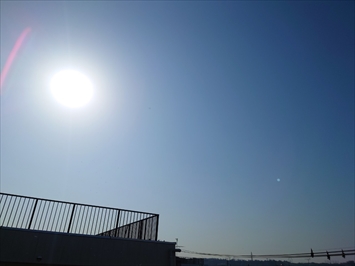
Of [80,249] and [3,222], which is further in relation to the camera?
[80,249]

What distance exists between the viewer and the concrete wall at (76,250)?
9.22 metres

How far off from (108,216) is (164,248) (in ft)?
9.89

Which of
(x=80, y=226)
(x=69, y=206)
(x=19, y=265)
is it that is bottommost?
(x=19, y=265)

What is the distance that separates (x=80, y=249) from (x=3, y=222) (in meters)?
2.96

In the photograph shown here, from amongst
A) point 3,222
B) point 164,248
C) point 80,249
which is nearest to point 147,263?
point 164,248

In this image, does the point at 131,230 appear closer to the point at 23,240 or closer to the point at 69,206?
the point at 69,206

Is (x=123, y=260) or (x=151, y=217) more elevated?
(x=151, y=217)

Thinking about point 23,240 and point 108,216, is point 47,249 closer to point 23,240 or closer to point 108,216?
point 23,240

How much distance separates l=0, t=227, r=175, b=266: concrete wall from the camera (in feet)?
30.2

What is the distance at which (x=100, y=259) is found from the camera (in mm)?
10617

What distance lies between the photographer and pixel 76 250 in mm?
10281

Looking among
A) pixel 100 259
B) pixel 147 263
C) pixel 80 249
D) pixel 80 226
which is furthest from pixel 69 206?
pixel 147 263

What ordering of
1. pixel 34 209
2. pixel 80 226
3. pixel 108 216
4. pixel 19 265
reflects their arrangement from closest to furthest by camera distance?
pixel 19 265 < pixel 34 209 < pixel 80 226 < pixel 108 216

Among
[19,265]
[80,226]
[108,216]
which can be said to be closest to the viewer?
[19,265]
